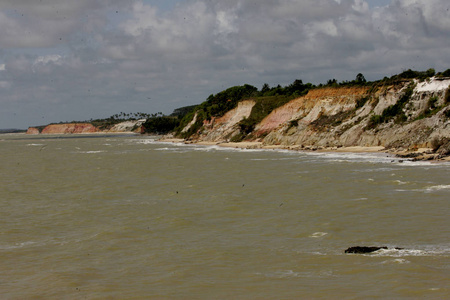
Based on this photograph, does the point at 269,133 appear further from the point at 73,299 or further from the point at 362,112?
the point at 73,299

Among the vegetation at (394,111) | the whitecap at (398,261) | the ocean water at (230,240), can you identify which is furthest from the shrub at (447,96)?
the whitecap at (398,261)

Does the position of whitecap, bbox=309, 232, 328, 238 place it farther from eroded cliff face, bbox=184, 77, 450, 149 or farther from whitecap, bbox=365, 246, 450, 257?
eroded cliff face, bbox=184, 77, 450, 149

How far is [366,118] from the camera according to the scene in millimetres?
61625

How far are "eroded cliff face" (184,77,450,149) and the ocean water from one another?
74.0ft

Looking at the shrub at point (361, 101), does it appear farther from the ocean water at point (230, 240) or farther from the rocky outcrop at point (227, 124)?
the ocean water at point (230, 240)

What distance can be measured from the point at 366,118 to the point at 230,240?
1982 inches

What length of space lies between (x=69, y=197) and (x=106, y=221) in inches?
306

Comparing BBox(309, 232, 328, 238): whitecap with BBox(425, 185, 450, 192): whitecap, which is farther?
BBox(425, 185, 450, 192): whitecap

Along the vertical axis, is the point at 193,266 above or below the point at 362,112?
below

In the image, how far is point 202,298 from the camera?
34.2 ft

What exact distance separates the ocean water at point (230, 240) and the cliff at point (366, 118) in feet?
73.3

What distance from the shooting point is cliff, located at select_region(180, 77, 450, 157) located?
49.6 m

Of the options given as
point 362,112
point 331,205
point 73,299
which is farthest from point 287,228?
point 362,112

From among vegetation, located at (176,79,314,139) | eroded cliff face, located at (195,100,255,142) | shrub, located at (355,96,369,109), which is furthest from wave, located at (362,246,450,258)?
eroded cliff face, located at (195,100,255,142)
